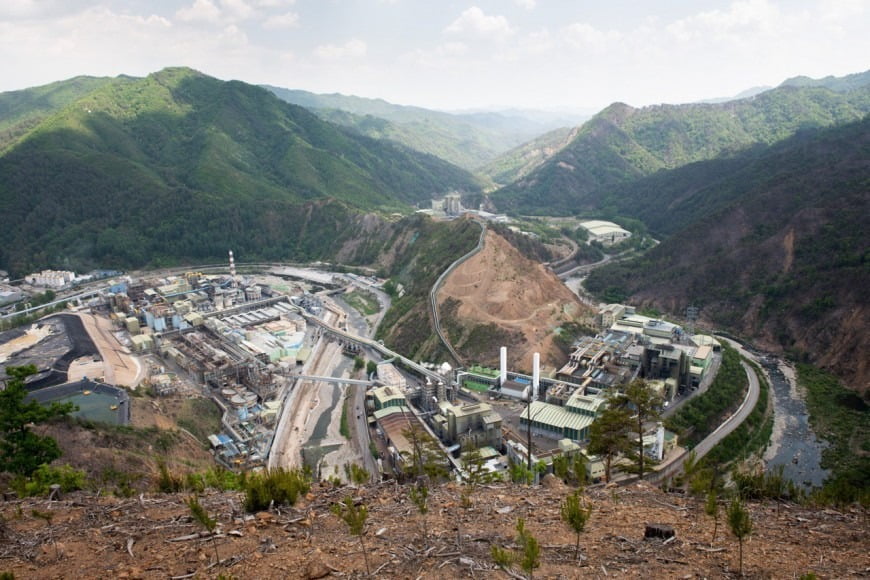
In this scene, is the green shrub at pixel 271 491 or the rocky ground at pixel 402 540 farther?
the green shrub at pixel 271 491

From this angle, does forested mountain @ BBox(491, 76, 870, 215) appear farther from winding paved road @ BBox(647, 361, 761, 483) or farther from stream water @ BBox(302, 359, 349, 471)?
stream water @ BBox(302, 359, 349, 471)

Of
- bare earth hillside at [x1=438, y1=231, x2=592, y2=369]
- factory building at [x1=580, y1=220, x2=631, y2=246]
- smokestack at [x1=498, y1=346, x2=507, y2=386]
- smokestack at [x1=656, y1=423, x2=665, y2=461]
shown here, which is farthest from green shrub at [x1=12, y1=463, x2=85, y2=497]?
factory building at [x1=580, y1=220, x2=631, y2=246]

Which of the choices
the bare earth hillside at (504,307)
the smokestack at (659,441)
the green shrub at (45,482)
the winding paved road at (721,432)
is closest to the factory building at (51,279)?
the bare earth hillside at (504,307)

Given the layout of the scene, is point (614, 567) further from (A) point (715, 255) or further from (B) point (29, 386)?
(A) point (715, 255)

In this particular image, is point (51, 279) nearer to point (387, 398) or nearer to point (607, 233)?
point (387, 398)

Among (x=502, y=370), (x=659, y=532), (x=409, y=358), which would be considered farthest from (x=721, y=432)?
(x=659, y=532)

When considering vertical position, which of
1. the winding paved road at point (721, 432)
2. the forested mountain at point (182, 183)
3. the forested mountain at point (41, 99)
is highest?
the forested mountain at point (41, 99)

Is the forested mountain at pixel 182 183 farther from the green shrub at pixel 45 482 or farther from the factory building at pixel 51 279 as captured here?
the green shrub at pixel 45 482
